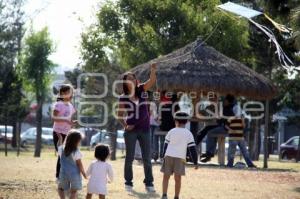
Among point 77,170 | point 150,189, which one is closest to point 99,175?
point 77,170

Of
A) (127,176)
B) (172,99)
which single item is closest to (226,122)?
(172,99)

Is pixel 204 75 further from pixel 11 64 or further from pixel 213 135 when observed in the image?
pixel 11 64

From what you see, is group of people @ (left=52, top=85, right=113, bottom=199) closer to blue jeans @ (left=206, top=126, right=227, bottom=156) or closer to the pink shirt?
the pink shirt

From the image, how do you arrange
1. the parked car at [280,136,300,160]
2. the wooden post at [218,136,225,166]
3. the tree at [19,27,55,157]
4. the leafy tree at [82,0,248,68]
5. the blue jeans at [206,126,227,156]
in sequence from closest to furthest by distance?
1. the blue jeans at [206,126,227,156]
2. the wooden post at [218,136,225,166]
3. the leafy tree at [82,0,248,68]
4. the tree at [19,27,55,157]
5. the parked car at [280,136,300,160]

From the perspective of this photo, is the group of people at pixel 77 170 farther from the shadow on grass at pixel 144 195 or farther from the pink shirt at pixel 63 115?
the shadow on grass at pixel 144 195

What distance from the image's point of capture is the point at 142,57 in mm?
28844

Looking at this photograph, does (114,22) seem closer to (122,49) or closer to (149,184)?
(122,49)

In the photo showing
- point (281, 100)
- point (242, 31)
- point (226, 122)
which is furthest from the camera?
point (281, 100)

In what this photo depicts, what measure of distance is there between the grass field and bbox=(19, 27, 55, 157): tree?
65.5ft

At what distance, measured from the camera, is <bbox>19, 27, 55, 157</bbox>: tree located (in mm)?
37156

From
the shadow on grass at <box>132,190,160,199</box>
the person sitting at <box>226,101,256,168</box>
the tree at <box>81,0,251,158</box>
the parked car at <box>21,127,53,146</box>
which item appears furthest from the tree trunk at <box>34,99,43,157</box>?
the shadow on grass at <box>132,190,160,199</box>

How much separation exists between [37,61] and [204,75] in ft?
59.4

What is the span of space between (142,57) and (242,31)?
3.91 metres

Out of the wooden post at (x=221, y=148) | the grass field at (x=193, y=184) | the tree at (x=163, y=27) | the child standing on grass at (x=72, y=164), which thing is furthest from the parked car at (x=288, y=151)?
the child standing on grass at (x=72, y=164)
